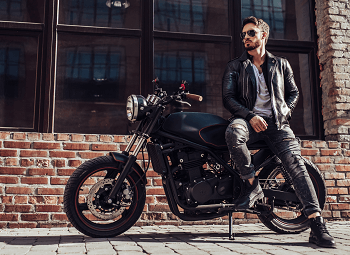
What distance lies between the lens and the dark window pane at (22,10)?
436 centimetres

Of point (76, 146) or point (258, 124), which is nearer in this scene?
point (258, 124)

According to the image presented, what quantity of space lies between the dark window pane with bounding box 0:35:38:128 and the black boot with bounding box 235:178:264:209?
8.57 ft

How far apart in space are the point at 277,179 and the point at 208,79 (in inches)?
→ 70.9

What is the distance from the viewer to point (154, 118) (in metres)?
3.06

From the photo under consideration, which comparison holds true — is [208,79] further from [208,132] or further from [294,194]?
[294,194]

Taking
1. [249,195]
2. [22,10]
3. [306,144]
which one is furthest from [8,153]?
[306,144]

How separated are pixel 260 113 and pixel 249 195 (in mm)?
762

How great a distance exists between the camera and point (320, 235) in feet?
9.00

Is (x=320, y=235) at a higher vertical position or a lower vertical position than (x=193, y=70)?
lower

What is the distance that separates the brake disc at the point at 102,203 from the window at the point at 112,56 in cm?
151

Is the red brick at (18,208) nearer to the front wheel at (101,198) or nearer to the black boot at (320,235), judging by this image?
the front wheel at (101,198)

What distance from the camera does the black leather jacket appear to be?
3217 mm

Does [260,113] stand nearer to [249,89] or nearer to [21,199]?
[249,89]

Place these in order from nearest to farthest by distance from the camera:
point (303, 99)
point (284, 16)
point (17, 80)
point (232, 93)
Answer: point (232, 93)
point (17, 80)
point (303, 99)
point (284, 16)
